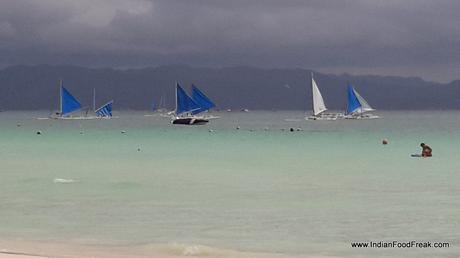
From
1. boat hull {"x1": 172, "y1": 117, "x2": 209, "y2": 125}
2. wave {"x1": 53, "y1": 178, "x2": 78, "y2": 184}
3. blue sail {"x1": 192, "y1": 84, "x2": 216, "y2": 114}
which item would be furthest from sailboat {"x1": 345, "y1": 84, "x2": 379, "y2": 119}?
wave {"x1": 53, "y1": 178, "x2": 78, "y2": 184}

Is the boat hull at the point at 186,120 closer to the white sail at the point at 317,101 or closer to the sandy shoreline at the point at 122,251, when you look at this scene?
the white sail at the point at 317,101

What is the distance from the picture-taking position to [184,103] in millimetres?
92375

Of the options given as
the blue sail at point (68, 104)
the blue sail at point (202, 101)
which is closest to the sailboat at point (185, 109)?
the blue sail at point (202, 101)

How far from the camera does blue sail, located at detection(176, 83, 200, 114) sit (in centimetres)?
9068

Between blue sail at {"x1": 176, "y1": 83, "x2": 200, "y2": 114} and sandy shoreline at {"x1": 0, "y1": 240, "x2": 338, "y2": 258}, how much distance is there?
7632 cm

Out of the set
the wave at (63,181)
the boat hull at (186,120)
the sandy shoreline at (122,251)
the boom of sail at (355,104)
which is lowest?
the boat hull at (186,120)

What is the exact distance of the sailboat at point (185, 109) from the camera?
91000mm

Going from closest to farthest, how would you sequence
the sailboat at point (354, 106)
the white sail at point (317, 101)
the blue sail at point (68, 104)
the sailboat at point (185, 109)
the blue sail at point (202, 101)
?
the blue sail at point (202, 101), the sailboat at point (185, 109), the white sail at point (317, 101), the blue sail at point (68, 104), the sailboat at point (354, 106)

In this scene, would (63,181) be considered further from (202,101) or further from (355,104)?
(355,104)

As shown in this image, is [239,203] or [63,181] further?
[63,181]

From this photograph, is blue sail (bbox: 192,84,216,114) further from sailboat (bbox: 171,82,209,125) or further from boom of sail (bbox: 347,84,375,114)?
boom of sail (bbox: 347,84,375,114)

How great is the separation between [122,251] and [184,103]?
261 feet

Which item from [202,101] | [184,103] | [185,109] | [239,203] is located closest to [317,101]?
[202,101]

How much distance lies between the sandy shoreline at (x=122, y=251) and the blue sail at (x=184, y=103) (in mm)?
76322
